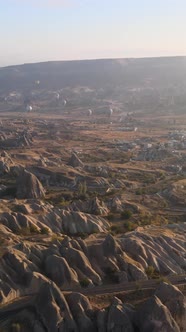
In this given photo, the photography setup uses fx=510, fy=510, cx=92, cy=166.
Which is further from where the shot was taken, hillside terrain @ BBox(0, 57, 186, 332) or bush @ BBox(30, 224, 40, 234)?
bush @ BBox(30, 224, 40, 234)

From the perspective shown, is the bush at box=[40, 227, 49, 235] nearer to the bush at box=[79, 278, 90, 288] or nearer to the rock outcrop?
the bush at box=[79, 278, 90, 288]

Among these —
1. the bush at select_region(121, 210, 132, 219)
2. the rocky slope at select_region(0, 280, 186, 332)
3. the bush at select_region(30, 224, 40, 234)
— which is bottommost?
the bush at select_region(121, 210, 132, 219)

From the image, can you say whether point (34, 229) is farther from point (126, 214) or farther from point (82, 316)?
point (82, 316)

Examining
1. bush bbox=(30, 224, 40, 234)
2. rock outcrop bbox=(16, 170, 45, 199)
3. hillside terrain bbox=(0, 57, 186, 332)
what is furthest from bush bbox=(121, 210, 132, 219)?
rock outcrop bbox=(16, 170, 45, 199)

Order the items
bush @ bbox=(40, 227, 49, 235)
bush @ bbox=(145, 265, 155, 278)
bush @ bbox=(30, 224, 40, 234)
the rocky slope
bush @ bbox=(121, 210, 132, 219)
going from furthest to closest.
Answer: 1. bush @ bbox=(121, 210, 132, 219)
2. bush @ bbox=(40, 227, 49, 235)
3. bush @ bbox=(30, 224, 40, 234)
4. bush @ bbox=(145, 265, 155, 278)
5. the rocky slope

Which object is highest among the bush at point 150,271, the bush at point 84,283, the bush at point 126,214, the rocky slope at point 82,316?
the rocky slope at point 82,316

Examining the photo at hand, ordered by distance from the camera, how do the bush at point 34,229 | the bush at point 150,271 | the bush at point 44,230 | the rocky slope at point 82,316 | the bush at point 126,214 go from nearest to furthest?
the rocky slope at point 82,316 < the bush at point 150,271 < the bush at point 34,229 < the bush at point 44,230 < the bush at point 126,214

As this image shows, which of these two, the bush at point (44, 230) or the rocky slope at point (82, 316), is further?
the bush at point (44, 230)

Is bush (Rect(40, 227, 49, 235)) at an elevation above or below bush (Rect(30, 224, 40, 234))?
below

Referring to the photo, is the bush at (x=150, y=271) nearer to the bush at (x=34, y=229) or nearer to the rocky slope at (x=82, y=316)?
the rocky slope at (x=82, y=316)

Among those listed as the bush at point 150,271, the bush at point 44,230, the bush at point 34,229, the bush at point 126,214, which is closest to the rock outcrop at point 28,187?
the bush at point 126,214

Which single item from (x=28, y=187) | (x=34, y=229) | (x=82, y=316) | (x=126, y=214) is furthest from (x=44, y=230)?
(x=82, y=316)

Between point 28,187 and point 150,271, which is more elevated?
point 150,271
